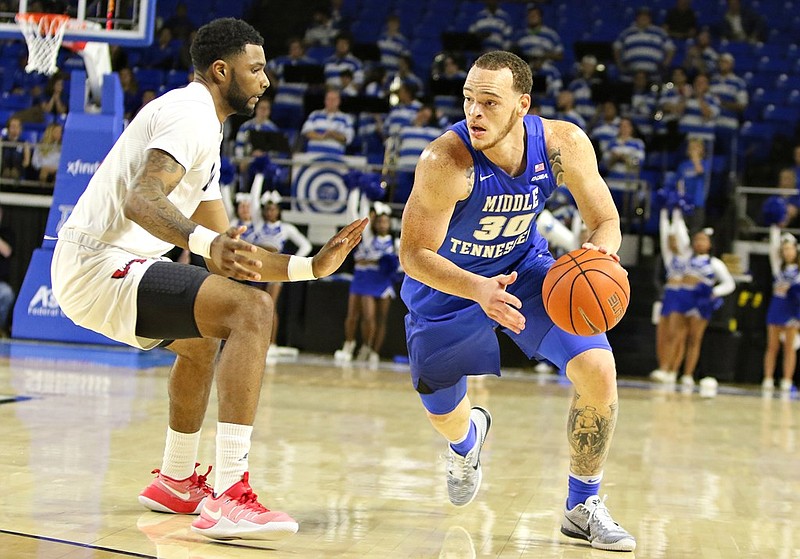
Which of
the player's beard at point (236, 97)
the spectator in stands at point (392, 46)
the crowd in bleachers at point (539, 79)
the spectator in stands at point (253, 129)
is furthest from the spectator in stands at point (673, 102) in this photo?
the player's beard at point (236, 97)

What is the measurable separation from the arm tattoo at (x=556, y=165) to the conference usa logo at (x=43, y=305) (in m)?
7.66

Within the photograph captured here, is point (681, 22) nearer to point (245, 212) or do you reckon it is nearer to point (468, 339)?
point (245, 212)

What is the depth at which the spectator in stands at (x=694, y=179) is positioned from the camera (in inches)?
532

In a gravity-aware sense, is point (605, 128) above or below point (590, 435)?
above

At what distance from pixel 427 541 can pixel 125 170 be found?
170 centimetres

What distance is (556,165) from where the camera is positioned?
168 inches

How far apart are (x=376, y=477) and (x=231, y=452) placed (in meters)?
1.65

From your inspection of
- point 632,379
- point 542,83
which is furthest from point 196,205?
point 542,83

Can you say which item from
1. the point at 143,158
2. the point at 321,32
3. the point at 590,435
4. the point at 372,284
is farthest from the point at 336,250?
the point at 321,32

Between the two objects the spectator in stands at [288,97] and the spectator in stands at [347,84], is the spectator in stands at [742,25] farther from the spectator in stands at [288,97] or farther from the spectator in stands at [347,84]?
the spectator in stands at [288,97]

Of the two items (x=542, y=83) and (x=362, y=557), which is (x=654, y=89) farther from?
(x=362, y=557)

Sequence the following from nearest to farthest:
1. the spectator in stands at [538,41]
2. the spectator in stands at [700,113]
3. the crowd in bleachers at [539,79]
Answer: the crowd in bleachers at [539,79] < the spectator in stands at [700,113] < the spectator in stands at [538,41]

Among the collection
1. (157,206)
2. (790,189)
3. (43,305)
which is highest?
(790,189)

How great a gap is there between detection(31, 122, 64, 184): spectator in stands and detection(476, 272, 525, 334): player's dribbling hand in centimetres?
1124
